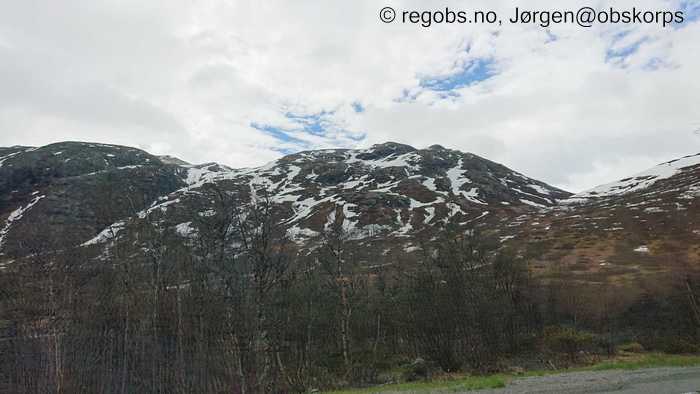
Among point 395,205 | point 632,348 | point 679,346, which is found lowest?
point 632,348

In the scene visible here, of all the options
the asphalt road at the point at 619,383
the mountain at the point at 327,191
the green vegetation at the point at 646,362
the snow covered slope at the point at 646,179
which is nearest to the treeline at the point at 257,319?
the green vegetation at the point at 646,362

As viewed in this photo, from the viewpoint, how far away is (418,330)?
31.0 metres

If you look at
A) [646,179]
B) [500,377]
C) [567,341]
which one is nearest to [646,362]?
[567,341]

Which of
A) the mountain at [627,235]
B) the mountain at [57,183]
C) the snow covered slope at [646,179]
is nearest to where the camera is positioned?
the mountain at [627,235]

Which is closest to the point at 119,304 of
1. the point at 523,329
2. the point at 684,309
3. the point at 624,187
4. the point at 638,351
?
the point at 523,329

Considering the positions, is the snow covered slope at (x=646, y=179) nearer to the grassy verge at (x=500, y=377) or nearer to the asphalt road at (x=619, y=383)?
the grassy verge at (x=500, y=377)

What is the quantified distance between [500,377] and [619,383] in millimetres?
6302

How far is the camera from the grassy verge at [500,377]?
2055 centimetres

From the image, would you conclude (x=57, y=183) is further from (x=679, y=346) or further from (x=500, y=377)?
(x=679, y=346)

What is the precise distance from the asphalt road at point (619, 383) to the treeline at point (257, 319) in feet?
23.3

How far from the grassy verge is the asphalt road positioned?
1335mm

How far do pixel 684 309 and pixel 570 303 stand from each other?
10614 millimetres

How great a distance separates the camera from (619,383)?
19.3 metres

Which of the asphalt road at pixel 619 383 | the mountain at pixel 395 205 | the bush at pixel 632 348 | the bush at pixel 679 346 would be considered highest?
the mountain at pixel 395 205
